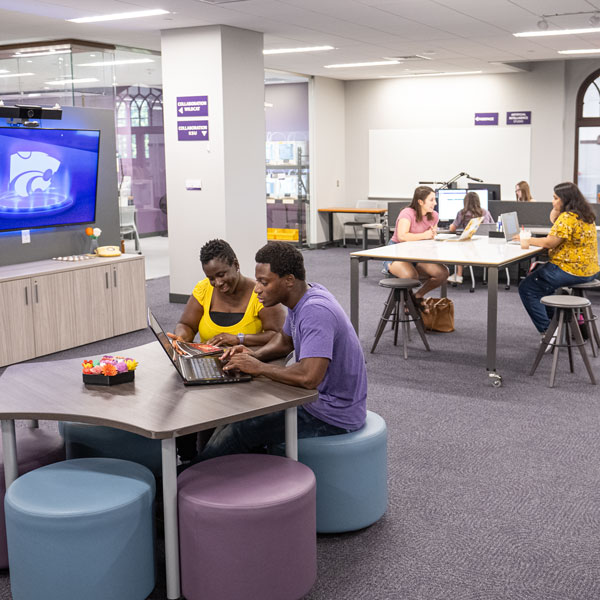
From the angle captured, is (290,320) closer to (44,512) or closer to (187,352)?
(187,352)

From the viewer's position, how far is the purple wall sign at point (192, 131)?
26.3 ft

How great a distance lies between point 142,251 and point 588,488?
30.2 feet

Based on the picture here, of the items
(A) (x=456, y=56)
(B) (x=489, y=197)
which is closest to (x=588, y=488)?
(B) (x=489, y=197)

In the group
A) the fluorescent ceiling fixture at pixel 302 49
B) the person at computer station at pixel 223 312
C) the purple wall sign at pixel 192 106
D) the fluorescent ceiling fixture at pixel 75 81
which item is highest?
the fluorescent ceiling fixture at pixel 302 49

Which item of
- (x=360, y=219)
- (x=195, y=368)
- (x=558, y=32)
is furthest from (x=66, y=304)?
(x=360, y=219)

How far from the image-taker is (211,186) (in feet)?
26.5

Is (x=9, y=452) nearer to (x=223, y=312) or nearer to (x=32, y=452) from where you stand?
(x=32, y=452)

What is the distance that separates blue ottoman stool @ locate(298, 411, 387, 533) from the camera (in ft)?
10.2

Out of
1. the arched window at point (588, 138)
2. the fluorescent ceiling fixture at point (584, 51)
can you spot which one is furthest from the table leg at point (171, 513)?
the arched window at point (588, 138)

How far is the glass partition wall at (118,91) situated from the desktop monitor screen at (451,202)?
156 inches

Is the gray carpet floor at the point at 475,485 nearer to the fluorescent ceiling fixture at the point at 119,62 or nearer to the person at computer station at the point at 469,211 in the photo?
the person at computer station at the point at 469,211

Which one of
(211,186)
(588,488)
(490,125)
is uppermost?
(490,125)

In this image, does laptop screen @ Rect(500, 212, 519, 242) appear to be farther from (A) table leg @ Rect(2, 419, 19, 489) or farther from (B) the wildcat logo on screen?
(A) table leg @ Rect(2, 419, 19, 489)

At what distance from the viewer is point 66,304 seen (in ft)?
21.1
